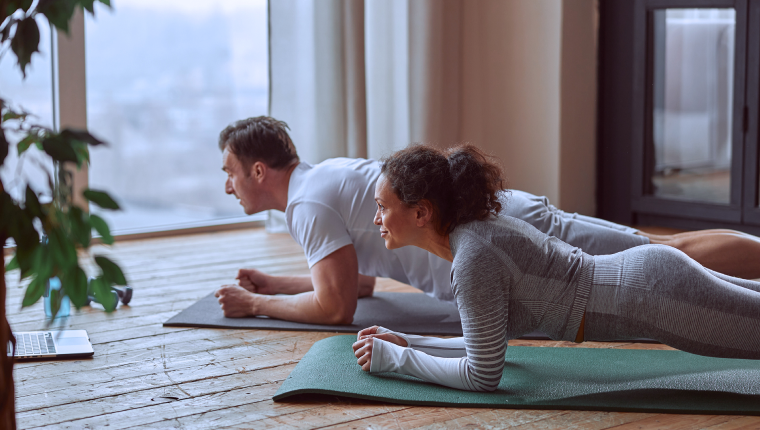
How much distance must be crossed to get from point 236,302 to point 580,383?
40.7 inches

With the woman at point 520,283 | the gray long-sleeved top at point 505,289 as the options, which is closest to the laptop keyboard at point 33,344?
the woman at point 520,283

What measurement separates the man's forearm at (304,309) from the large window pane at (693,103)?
2.37m

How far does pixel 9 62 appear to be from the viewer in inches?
136

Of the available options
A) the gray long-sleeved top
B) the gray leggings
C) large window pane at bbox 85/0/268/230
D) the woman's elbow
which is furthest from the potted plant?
large window pane at bbox 85/0/268/230

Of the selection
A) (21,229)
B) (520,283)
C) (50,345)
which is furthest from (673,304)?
(50,345)

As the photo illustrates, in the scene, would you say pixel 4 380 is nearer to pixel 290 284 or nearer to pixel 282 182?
pixel 282 182

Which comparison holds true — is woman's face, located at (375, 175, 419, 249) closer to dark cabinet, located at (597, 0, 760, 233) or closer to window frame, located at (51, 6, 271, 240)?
window frame, located at (51, 6, 271, 240)

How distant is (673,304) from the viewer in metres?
1.42

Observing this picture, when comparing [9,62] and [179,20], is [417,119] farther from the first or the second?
[9,62]

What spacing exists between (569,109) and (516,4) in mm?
628

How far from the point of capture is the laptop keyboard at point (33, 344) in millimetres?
1904

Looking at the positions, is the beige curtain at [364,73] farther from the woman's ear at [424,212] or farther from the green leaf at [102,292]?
the green leaf at [102,292]

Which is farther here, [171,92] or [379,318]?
[171,92]

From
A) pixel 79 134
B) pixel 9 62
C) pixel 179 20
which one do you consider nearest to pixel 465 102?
pixel 179 20
